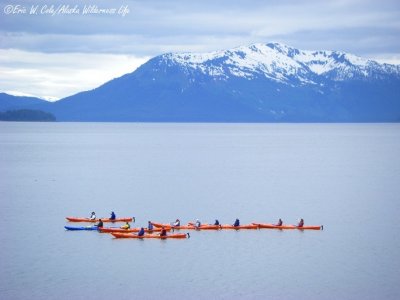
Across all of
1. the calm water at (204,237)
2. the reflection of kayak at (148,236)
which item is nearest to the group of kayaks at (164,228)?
the reflection of kayak at (148,236)

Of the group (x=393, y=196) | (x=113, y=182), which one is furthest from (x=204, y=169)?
(x=393, y=196)

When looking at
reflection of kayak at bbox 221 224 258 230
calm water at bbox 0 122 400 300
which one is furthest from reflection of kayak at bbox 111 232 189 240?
reflection of kayak at bbox 221 224 258 230

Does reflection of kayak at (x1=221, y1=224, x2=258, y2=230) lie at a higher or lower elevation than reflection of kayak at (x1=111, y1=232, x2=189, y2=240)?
higher

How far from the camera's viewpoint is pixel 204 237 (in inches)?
2327

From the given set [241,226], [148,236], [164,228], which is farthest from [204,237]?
[241,226]

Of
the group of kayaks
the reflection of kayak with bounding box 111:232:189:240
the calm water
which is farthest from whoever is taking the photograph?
the group of kayaks

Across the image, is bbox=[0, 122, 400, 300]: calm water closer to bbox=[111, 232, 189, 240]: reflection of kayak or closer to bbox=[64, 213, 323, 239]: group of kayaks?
bbox=[111, 232, 189, 240]: reflection of kayak

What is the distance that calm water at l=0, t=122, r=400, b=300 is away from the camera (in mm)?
44500

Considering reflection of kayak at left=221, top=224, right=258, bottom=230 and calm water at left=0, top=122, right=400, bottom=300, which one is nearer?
calm water at left=0, top=122, right=400, bottom=300

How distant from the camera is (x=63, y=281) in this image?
148 feet

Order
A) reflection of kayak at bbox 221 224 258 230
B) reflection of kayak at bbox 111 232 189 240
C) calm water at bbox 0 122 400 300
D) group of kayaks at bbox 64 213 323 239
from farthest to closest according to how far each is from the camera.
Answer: reflection of kayak at bbox 221 224 258 230 < group of kayaks at bbox 64 213 323 239 < reflection of kayak at bbox 111 232 189 240 < calm water at bbox 0 122 400 300

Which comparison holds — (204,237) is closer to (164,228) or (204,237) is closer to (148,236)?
(164,228)

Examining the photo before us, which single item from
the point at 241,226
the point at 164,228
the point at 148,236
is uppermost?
the point at 241,226

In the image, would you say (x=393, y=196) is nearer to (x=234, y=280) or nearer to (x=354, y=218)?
(x=354, y=218)
